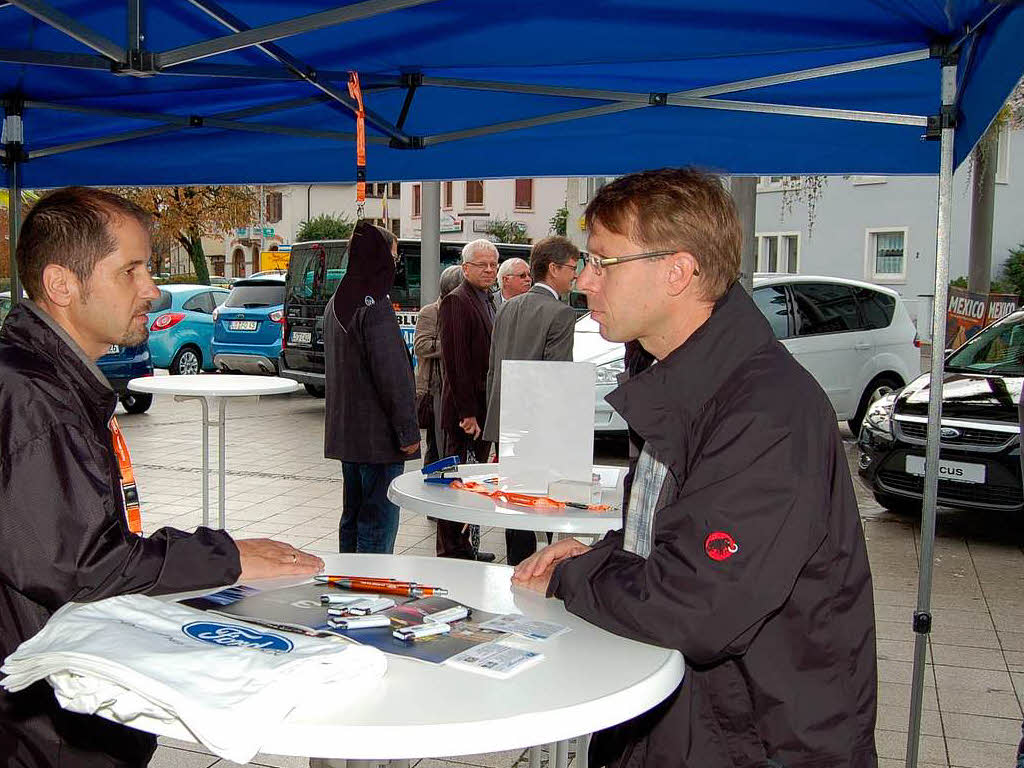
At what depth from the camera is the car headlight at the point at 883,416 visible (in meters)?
7.86

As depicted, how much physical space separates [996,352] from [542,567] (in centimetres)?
701

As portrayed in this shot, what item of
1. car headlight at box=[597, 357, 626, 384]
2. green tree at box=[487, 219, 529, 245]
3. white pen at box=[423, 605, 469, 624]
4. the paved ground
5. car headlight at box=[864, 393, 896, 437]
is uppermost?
green tree at box=[487, 219, 529, 245]

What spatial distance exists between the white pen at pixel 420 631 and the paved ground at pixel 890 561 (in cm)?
200

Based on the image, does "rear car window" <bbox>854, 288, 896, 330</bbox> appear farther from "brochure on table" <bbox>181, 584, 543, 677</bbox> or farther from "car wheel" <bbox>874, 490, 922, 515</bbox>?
"brochure on table" <bbox>181, 584, 543, 677</bbox>

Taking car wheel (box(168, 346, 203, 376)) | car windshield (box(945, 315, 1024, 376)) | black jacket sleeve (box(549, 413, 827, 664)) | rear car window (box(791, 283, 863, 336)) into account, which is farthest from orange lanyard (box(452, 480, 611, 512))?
car wheel (box(168, 346, 203, 376))

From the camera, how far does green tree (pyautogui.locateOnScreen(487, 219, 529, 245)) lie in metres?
46.3

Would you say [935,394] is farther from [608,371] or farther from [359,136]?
[608,371]

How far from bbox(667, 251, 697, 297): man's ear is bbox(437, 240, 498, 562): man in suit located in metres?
4.55

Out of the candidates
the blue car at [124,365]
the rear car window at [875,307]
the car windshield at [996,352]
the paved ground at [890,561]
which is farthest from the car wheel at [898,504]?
the blue car at [124,365]

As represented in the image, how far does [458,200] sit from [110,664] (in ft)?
168

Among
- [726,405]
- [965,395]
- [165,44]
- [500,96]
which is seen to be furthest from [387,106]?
[965,395]

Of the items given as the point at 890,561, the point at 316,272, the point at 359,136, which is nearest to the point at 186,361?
the point at 316,272

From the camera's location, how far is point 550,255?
629 cm

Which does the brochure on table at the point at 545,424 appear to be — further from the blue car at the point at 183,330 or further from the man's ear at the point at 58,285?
the blue car at the point at 183,330
